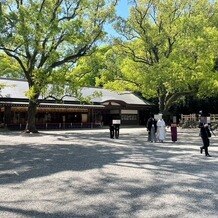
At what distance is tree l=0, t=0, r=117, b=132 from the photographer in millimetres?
24172

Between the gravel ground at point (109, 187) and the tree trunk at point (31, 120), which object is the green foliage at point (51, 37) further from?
the gravel ground at point (109, 187)

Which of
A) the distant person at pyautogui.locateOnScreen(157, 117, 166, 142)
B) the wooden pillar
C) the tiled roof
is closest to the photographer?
the distant person at pyautogui.locateOnScreen(157, 117, 166, 142)

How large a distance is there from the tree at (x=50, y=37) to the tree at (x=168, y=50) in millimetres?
3971

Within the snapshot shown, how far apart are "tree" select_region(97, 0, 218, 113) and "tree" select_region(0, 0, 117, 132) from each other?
3.97 m

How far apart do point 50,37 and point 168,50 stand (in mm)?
11604

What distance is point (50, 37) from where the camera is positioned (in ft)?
84.1

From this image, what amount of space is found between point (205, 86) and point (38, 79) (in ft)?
45.4

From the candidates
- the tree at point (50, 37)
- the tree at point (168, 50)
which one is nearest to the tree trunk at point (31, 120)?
the tree at point (50, 37)

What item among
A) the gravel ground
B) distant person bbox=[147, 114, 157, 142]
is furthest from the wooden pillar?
the gravel ground

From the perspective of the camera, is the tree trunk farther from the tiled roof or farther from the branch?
the branch

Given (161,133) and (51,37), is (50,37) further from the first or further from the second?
(161,133)

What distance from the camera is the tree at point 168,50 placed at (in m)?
28.4

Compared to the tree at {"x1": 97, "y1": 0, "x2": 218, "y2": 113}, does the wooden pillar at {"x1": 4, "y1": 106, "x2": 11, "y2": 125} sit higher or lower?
lower

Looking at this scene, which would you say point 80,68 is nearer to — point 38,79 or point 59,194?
point 38,79
